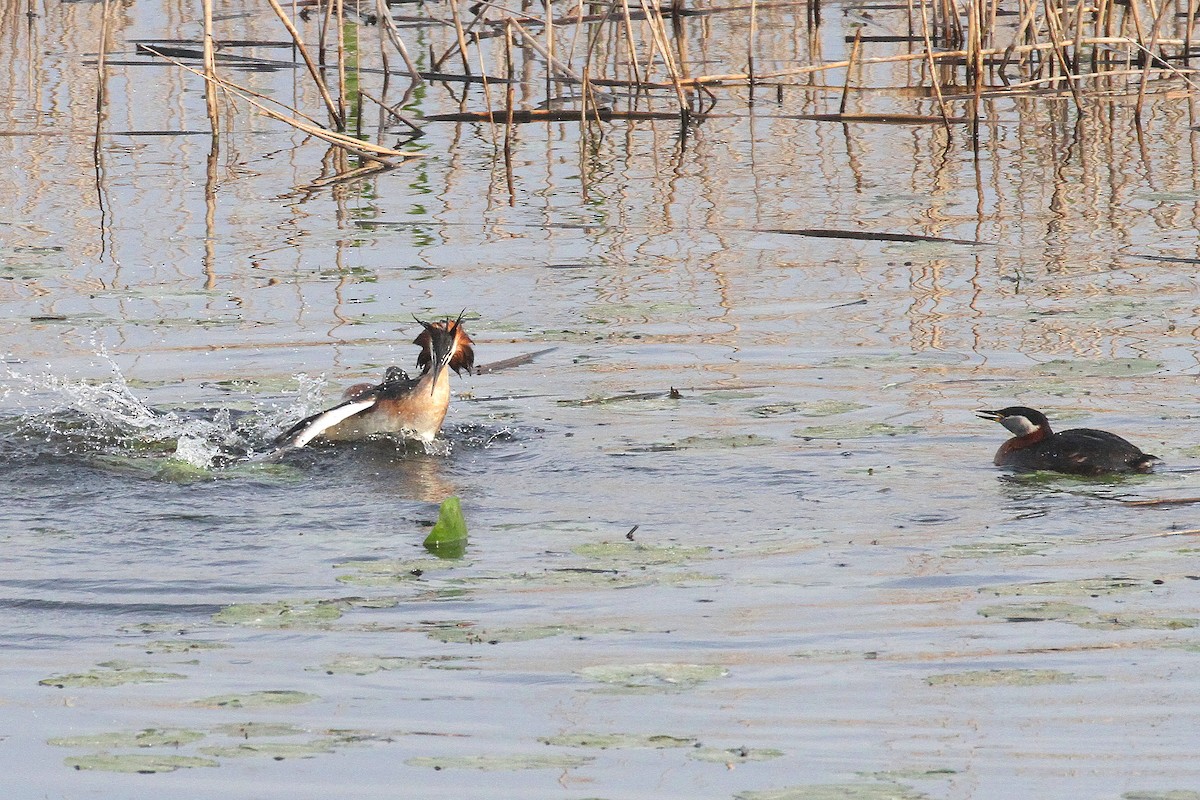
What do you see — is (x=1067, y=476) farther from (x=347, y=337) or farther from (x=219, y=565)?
(x=347, y=337)

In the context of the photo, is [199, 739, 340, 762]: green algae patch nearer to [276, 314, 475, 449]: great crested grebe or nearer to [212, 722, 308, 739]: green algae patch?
[212, 722, 308, 739]: green algae patch

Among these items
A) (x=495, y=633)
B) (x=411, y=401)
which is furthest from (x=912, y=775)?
(x=411, y=401)

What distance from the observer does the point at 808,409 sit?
27.0 ft

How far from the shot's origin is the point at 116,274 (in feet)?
36.3

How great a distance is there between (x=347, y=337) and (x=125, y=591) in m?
3.98

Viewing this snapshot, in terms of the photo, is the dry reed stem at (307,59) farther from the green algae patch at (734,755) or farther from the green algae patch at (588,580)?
the green algae patch at (734,755)

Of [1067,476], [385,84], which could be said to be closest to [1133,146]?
[385,84]

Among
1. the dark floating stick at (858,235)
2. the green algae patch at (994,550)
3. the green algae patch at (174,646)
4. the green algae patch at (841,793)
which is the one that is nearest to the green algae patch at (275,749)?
the green algae patch at (174,646)

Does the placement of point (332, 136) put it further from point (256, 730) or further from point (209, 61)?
point (256, 730)

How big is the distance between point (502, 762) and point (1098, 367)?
5072 mm

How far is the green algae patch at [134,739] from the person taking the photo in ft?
15.3

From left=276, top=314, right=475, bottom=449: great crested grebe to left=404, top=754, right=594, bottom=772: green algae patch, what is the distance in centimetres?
393

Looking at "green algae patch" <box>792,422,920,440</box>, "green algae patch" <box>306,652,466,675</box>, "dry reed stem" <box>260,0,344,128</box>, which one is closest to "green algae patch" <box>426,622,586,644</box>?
"green algae patch" <box>306,652,466,675</box>

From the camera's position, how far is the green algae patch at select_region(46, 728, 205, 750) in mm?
4668
